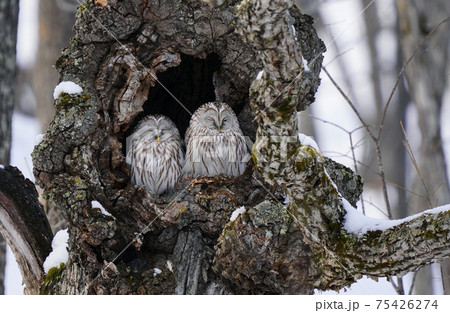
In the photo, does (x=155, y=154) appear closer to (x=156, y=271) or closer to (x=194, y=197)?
(x=194, y=197)

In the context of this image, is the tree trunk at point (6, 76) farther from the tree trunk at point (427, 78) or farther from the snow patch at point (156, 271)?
the tree trunk at point (427, 78)

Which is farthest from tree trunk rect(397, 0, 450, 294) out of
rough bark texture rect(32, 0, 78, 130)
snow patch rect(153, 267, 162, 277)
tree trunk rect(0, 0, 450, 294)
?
rough bark texture rect(32, 0, 78, 130)

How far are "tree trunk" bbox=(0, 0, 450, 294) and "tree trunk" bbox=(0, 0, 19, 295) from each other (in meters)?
1.24

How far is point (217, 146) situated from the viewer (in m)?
5.85

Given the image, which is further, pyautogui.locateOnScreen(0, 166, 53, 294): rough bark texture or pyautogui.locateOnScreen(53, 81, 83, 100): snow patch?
pyautogui.locateOnScreen(53, 81, 83, 100): snow patch

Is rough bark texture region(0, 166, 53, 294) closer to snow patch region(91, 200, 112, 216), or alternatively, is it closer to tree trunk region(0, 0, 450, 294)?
tree trunk region(0, 0, 450, 294)

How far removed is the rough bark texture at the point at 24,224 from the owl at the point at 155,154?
1248mm

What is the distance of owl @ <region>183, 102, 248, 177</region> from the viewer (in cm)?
580

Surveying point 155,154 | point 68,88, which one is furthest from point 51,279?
point 155,154

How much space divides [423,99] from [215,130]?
9.48 ft

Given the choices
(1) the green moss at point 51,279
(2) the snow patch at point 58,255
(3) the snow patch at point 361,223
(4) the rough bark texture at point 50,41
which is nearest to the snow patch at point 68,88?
(2) the snow patch at point 58,255

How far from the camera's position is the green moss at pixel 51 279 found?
4621 mm

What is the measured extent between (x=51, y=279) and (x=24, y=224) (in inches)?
17.7
